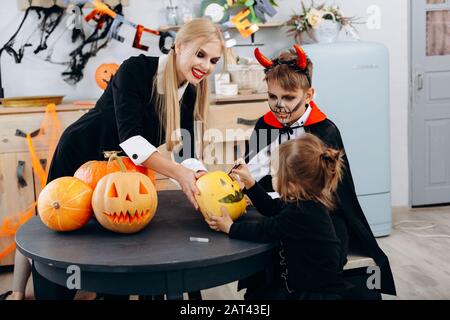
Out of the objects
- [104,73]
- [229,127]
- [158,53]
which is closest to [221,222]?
[229,127]

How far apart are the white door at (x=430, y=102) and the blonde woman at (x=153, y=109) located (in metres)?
2.79

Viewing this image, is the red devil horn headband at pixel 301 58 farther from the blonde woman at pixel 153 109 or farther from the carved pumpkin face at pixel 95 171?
the carved pumpkin face at pixel 95 171

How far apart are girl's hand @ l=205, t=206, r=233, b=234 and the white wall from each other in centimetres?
256

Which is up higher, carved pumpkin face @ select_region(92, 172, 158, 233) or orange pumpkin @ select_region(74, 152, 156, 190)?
orange pumpkin @ select_region(74, 152, 156, 190)

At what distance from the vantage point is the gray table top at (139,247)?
1318 mm

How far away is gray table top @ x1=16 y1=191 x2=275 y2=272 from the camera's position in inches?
51.9

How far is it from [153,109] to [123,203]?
586 millimetres

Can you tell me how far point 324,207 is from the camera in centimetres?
167

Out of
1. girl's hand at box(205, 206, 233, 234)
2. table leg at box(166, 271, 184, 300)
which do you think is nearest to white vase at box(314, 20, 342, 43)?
girl's hand at box(205, 206, 233, 234)

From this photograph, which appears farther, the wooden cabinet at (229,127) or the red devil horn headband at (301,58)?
the wooden cabinet at (229,127)

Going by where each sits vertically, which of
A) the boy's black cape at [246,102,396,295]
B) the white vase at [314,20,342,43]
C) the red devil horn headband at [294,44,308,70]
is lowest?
the boy's black cape at [246,102,396,295]

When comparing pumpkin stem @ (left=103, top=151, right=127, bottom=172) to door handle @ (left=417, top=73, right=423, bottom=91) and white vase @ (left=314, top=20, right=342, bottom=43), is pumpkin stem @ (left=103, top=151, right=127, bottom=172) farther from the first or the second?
door handle @ (left=417, top=73, right=423, bottom=91)

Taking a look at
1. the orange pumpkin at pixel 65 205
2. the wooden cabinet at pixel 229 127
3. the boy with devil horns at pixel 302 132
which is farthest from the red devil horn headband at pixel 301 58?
the wooden cabinet at pixel 229 127

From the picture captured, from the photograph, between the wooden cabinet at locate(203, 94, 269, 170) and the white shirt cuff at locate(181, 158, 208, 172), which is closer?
the white shirt cuff at locate(181, 158, 208, 172)
